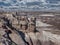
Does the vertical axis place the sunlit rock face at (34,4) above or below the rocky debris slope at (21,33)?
below

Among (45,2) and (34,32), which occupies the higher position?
(34,32)

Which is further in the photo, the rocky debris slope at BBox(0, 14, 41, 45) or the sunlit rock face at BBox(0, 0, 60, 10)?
the sunlit rock face at BBox(0, 0, 60, 10)

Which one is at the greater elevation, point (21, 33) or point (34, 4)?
point (21, 33)

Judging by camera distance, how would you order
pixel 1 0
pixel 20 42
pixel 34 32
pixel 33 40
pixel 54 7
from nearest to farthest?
1. pixel 20 42
2. pixel 33 40
3. pixel 34 32
4. pixel 1 0
5. pixel 54 7

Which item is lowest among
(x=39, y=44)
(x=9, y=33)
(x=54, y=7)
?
(x=54, y=7)

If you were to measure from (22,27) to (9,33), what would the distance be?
5.05 metres

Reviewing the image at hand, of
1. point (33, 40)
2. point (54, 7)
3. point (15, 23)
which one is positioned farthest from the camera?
point (54, 7)

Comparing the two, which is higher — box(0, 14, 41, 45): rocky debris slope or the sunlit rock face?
box(0, 14, 41, 45): rocky debris slope

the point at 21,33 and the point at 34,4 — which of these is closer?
the point at 21,33

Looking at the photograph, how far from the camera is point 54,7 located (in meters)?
82.1

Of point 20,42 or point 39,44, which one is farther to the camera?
point 39,44

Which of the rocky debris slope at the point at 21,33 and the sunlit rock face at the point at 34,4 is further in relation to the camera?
the sunlit rock face at the point at 34,4

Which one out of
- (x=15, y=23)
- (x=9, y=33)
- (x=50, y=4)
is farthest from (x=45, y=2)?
(x=9, y=33)

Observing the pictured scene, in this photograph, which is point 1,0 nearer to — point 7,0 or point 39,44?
point 7,0
